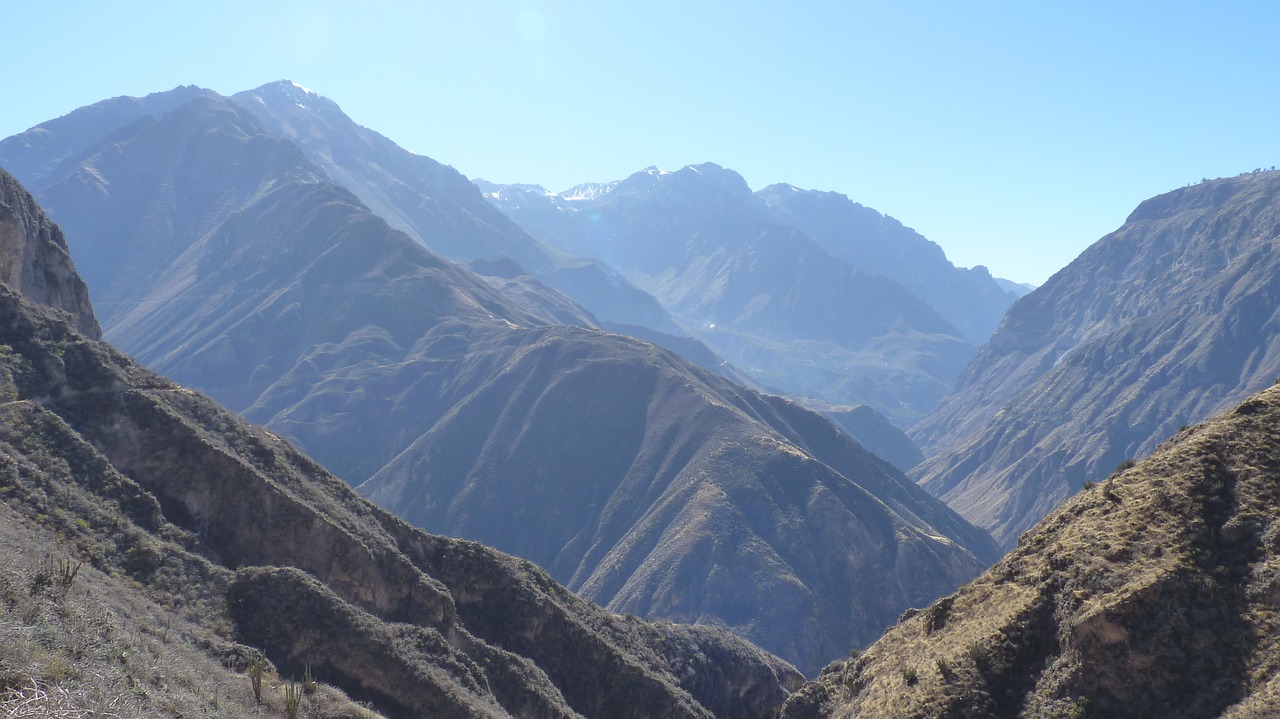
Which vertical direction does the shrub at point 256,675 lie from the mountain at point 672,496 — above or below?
above

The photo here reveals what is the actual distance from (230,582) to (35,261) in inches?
1299

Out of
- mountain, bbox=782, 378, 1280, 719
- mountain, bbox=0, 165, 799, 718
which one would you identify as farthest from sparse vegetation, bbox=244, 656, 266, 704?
mountain, bbox=782, 378, 1280, 719

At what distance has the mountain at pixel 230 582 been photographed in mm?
28450

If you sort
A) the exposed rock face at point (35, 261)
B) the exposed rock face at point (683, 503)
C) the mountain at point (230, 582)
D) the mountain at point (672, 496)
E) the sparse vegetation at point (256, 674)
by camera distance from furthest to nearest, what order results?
1. the mountain at point (672, 496)
2. the exposed rock face at point (683, 503)
3. the exposed rock face at point (35, 261)
4. the sparse vegetation at point (256, 674)
5. the mountain at point (230, 582)

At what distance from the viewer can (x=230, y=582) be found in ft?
132

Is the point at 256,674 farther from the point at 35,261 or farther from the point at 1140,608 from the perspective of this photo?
the point at 35,261

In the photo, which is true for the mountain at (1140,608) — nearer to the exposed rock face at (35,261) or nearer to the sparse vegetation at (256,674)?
the sparse vegetation at (256,674)

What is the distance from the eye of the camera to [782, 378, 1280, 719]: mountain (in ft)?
81.6

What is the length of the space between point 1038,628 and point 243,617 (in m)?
31.1

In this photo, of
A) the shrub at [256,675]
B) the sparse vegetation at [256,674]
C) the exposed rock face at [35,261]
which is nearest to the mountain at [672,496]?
the exposed rock face at [35,261]

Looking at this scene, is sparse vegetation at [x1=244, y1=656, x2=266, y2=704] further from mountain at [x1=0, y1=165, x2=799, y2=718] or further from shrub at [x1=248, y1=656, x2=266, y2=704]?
mountain at [x1=0, y1=165, x2=799, y2=718]

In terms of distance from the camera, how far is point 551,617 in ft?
175

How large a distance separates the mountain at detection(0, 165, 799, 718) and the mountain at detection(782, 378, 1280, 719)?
68.1 ft

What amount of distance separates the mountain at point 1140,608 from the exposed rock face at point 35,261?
5278cm
